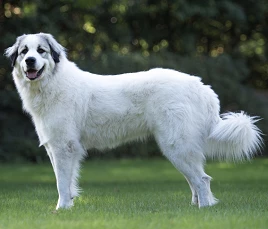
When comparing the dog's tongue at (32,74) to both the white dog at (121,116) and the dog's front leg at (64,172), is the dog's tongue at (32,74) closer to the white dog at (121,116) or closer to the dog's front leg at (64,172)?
the white dog at (121,116)

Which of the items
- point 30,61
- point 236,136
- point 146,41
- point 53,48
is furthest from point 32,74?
point 146,41

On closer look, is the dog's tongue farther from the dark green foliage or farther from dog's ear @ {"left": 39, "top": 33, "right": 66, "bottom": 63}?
the dark green foliage

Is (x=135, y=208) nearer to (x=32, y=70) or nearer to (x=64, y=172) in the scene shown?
(x=64, y=172)

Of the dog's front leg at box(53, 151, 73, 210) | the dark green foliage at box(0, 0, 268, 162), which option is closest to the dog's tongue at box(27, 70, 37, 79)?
the dog's front leg at box(53, 151, 73, 210)

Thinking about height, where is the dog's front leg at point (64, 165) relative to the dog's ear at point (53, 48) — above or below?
below

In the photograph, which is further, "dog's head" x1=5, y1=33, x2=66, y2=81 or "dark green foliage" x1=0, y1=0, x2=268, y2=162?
"dark green foliage" x1=0, y1=0, x2=268, y2=162

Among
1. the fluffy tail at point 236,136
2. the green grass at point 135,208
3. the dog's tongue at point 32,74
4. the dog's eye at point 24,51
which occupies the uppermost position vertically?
the dog's eye at point 24,51

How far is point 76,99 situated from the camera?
294 inches

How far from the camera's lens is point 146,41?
952 inches

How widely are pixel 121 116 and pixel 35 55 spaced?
1.24 m

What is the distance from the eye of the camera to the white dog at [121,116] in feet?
23.6

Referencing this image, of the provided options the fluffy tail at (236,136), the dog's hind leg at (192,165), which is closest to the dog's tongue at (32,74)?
the dog's hind leg at (192,165)

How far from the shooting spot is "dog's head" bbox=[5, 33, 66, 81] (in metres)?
7.26

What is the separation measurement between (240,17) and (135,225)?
1746 cm
